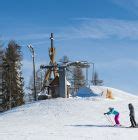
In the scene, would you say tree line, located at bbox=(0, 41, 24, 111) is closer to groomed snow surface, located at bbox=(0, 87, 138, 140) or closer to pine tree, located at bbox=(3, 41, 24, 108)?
pine tree, located at bbox=(3, 41, 24, 108)

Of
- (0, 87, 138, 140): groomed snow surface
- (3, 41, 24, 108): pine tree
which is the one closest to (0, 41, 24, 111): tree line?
(3, 41, 24, 108): pine tree

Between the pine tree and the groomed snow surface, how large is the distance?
27.7m

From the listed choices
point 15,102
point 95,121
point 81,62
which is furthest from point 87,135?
point 15,102

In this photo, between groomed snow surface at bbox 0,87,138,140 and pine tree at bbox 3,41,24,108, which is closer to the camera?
groomed snow surface at bbox 0,87,138,140

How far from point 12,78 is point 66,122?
4166 cm

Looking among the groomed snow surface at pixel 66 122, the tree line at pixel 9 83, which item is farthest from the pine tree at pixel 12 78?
the groomed snow surface at pixel 66 122

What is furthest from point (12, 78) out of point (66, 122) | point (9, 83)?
point (66, 122)

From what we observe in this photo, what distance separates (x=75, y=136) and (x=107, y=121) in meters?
9.94

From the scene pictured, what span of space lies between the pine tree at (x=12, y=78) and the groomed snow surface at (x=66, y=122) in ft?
90.7

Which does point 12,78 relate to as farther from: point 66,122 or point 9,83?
point 66,122

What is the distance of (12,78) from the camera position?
77125 mm

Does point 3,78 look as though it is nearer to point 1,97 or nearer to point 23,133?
point 1,97

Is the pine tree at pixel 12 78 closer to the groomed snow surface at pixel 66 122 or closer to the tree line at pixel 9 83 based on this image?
the tree line at pixel 9 83

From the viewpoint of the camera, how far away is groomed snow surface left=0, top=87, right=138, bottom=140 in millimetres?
28547
